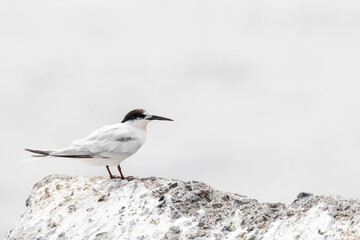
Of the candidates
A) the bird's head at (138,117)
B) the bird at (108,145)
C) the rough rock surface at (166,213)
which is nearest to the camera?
the rough rock surface at (166,213)

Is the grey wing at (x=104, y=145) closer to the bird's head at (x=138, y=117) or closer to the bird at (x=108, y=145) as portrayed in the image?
the bird at (x=108, y=145)

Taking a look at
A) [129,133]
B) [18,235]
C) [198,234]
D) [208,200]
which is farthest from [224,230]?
[129,133]

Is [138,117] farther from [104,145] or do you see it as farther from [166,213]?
[166,213]

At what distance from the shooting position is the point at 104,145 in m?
12.7

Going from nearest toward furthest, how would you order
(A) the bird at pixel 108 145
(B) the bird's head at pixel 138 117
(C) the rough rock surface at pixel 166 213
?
(C) the rough rock surface at pixel 166 213 < (A) the bird at pixel 108 145 < (B) the bird's head at pixel 138 117

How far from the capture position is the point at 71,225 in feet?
33.7

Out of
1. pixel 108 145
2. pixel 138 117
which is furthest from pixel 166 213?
pixel 138 117

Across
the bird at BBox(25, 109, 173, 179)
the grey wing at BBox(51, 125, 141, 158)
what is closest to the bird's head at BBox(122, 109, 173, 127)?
the bird at BBox(25, 109, 173, 179)

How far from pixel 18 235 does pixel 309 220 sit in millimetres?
4953

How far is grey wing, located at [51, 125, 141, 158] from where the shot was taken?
1266 cm

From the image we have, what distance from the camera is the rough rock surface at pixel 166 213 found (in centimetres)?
834

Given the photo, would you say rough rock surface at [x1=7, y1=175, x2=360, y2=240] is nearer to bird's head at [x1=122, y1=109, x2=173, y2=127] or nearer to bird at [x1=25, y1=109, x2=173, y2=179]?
bird at [x1=25, y1=109, x2=173, y2=179]

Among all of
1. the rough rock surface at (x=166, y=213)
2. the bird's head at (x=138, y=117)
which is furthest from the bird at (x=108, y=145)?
the rough rock surface at (x=166, y=213)

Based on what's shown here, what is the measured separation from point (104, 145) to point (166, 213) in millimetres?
3440
